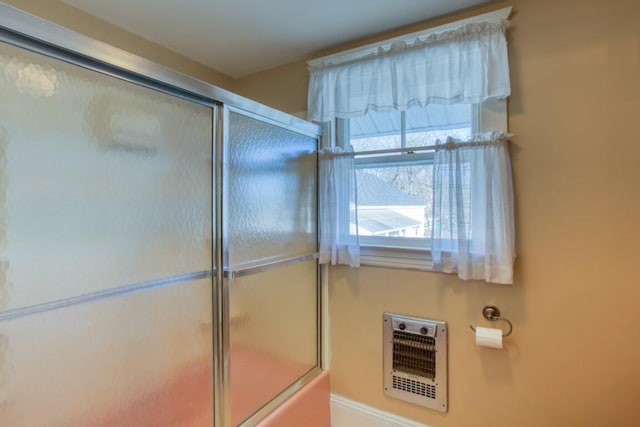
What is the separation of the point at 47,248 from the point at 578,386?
2.13 meters

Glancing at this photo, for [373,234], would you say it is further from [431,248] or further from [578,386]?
[578,386]

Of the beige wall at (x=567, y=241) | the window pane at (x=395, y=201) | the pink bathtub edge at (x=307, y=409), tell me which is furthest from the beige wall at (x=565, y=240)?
the pink bathtub edge at (x=307, y=409)

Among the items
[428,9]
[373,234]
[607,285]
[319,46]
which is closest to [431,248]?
[373,234]

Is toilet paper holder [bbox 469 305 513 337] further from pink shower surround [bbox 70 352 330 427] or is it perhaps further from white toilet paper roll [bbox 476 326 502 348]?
pink shower surround [bbox 70 352 330 427]

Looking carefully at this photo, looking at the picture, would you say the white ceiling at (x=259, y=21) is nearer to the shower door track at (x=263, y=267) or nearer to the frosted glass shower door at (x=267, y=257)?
the frosted glass shower door at (x=267, y=257)

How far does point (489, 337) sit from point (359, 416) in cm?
96

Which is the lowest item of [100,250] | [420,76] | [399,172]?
[100,250]

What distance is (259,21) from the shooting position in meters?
1.73

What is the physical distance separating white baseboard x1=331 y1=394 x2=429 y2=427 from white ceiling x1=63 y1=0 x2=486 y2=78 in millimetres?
2218

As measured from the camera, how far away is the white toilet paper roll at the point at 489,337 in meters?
1.48

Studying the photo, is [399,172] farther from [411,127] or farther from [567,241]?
[567,241]

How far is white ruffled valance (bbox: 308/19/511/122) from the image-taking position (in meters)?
1.49

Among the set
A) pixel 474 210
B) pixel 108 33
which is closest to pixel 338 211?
pixel 474 210

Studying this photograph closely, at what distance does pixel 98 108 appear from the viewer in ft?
3.43
